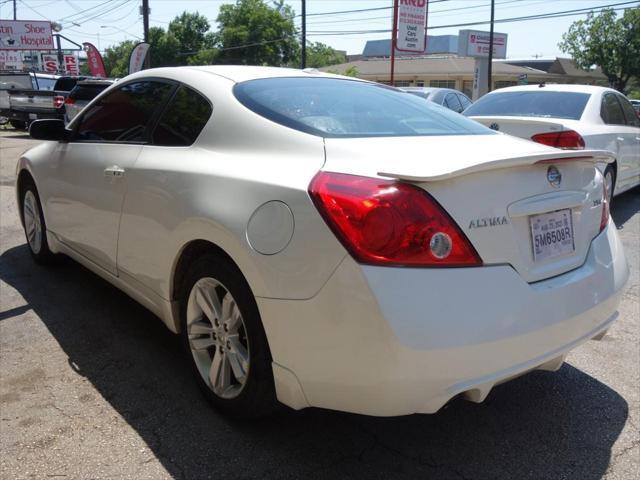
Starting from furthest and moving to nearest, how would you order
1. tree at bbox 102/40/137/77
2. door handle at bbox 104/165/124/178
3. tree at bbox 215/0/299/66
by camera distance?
tree at bbox 102/40/137/77 < tree at bbox 215/0/299/66 < door handle at bbox 104/165/124/178

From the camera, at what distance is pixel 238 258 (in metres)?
2.34

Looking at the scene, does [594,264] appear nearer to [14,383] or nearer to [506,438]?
[506,438]

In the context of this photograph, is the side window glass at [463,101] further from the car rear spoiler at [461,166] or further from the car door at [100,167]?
the car rear spoiler at [461,166]

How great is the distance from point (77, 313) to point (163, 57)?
78156 mm

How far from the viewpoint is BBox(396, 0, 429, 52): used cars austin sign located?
62.0ft

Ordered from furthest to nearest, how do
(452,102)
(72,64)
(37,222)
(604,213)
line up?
(72,64) → (452,102) → (37,222) → (604,213)

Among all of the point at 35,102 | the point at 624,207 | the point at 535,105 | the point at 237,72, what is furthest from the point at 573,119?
the point at 35,102

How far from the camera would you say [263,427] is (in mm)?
2695

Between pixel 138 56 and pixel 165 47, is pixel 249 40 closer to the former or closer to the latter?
pixel 165 47

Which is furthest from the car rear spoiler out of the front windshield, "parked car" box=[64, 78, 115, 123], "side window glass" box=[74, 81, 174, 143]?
"parked car" box=[64, 78, 115, 123]

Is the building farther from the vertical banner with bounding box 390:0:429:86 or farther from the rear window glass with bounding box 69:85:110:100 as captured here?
the rear window glass with bounding box 69:85:110:100

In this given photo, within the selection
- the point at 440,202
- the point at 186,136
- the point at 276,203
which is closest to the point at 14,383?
the point at 186,136

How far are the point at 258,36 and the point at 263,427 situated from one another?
66.7m

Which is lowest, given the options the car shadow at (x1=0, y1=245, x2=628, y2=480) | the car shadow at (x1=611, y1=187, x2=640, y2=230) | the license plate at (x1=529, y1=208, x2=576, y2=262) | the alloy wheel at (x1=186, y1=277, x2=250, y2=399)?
the car shadow at (x1=0, y1=245, x2=628, y2=480)
